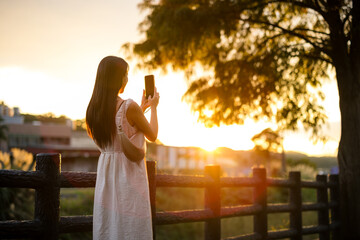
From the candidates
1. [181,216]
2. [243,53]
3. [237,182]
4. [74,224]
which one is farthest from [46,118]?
[74,224]

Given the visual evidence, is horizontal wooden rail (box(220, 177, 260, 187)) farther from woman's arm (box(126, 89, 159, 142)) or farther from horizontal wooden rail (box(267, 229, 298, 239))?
woman's arm (box(126, 89, 159, 142))

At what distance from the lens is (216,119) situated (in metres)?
8.24

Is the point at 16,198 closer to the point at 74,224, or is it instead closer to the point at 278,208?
the point at 278,208

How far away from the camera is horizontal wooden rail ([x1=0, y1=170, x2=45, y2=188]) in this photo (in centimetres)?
313

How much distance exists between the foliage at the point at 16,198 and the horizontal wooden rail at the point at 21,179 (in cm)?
488

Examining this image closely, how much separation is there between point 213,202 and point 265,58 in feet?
11.6

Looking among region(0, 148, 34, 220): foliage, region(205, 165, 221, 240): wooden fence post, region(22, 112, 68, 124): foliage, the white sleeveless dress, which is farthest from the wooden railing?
region(22, 112, 68, 124): foliage

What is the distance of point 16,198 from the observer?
8.68 m

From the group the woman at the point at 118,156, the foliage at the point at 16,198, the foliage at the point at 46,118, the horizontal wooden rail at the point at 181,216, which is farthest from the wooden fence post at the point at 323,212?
the foliage at the point at 46,118

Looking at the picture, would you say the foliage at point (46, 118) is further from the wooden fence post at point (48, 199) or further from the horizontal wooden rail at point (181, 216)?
the wooden fence post at point (48, 199)

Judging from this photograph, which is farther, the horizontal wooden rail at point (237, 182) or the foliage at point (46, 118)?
the foliage at point (46, 118)

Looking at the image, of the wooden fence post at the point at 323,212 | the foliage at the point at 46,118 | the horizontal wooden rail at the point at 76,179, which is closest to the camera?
the horizontal wooden rail at the point at 76,179

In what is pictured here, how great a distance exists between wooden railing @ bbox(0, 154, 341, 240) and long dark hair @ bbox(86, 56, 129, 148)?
69 cm

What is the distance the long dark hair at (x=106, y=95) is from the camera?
2941mm
